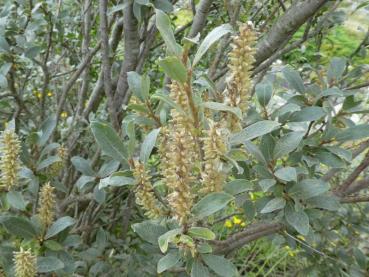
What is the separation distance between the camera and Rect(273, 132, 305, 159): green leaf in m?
0.87

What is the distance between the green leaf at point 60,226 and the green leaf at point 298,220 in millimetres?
490

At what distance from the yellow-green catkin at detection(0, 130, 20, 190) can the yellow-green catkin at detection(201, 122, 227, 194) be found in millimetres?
434

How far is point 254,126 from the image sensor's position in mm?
758

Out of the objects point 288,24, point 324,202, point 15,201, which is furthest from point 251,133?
point 15,201

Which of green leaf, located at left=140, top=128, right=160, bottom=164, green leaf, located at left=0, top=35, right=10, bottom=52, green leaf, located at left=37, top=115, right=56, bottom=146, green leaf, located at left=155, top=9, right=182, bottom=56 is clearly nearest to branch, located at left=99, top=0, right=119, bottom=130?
green leaf, located at left=37, top=115, right=56, bottom=146

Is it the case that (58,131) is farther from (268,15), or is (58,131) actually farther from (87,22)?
(268,15)

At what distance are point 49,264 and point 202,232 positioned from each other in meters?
0.49

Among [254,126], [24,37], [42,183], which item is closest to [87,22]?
[24,37]

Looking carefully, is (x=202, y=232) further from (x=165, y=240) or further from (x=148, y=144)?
(x=148, y=144)

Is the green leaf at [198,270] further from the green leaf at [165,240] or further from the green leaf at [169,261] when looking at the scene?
the green leaf at [165,240]

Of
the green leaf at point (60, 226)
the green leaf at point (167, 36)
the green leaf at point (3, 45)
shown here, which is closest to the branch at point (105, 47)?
the green leaf at point (3, 45)

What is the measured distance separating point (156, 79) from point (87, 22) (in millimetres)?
422

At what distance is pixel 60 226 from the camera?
1069mm

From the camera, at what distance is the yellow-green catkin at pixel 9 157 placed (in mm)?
956
